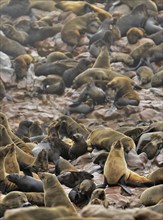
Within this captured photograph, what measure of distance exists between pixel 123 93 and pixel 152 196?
7663 mm

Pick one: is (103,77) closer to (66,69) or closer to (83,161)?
(66,69)

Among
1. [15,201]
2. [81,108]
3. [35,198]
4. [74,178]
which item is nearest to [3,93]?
[81,108]

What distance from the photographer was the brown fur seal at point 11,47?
18.0 metres

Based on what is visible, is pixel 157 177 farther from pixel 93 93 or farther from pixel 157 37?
pixel 157 37

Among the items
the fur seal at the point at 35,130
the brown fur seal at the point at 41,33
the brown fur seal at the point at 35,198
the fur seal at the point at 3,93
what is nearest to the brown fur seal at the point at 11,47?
the brown fur seal at the point at 41,33

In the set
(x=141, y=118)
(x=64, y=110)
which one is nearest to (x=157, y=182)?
(x=141, y=118)

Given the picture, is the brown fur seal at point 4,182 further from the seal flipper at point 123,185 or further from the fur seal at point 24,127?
the fur seal at point 24,127

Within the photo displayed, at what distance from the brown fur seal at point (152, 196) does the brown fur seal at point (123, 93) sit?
24.3ft

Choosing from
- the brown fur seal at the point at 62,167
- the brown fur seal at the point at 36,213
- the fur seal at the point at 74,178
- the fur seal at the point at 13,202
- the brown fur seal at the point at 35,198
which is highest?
the brown fur seal at the point at 36,213

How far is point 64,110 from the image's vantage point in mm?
15648

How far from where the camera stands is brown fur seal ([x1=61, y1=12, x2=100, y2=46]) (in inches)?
743

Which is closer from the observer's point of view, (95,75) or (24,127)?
(24,127)

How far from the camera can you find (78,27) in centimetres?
1914

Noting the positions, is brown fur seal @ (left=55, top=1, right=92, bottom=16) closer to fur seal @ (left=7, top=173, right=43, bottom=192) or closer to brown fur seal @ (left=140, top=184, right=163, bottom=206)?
fur seal @ (left=7, top=173, right=43, bottom=192)
